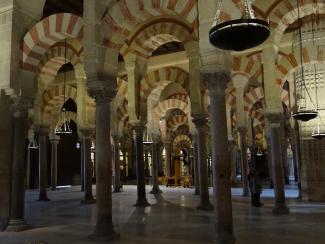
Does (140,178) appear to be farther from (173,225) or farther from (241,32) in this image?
(241,32)

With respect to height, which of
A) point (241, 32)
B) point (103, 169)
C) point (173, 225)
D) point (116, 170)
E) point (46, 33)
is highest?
point (46, 33)

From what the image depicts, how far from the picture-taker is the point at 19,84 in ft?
16.8

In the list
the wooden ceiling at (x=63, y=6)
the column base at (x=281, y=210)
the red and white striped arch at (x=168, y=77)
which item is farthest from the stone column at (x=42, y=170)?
the column base at (x=281, y=210)

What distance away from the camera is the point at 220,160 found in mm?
3900

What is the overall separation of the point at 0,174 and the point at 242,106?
687 cm

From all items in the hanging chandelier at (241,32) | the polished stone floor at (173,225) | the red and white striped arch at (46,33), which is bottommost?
the polished stone floor at (173,225)

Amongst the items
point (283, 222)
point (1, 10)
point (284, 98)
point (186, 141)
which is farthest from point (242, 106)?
point (186, 141)

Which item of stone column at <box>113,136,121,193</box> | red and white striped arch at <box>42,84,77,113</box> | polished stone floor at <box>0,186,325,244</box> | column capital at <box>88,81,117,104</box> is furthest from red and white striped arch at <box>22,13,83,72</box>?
stone column at <box>113,136,121,193</box>

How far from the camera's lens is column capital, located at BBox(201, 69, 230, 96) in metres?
4.10

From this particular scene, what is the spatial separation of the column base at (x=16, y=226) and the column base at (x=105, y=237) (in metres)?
1.21

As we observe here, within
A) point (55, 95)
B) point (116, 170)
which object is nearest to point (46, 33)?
point (55, 95)

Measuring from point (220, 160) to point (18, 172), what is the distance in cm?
293

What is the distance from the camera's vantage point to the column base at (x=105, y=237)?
4.23 meters

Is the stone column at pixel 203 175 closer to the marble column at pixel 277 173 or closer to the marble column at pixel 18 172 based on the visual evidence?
the marble column at pixel 277 173
